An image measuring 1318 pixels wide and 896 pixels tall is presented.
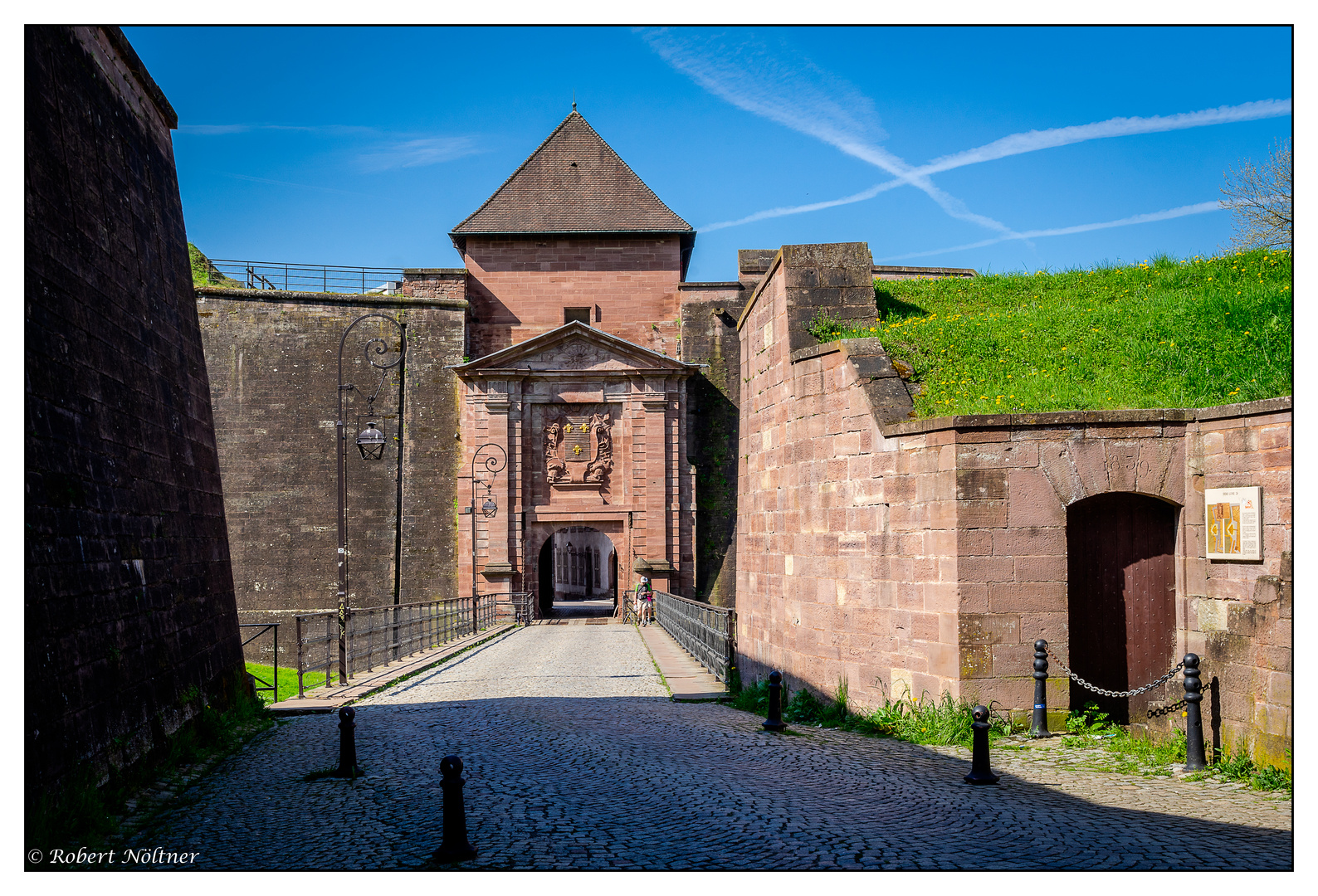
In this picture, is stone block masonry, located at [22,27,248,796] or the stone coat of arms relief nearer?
stone block masonry, located at [22,27,248,796]

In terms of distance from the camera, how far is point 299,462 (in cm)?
3102

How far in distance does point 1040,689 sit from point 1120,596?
1.15 m

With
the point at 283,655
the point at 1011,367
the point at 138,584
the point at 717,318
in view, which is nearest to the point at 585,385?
the point at 717,318

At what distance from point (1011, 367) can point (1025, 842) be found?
6.47 m

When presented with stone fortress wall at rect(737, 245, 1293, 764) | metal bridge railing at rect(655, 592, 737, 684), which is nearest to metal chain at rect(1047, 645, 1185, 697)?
stone fortress wall at rect(737, 245, 1293, 764)

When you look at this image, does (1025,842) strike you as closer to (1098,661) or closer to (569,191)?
(1098,661)

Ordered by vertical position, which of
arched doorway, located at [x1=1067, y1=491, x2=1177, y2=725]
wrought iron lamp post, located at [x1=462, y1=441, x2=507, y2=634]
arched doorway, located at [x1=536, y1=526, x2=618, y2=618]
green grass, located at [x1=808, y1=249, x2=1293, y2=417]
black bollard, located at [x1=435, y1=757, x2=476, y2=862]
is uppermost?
green grass, located at [x1=808, y1=249, x2=1293, y2=417]

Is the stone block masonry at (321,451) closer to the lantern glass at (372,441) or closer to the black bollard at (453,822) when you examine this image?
the lantern glass at (372,441)

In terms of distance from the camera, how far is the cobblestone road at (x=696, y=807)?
5.31 metres

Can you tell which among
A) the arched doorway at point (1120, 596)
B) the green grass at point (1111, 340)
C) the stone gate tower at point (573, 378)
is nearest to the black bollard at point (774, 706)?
the arched doorway at point (1120, 596)

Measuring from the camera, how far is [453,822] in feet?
17.3

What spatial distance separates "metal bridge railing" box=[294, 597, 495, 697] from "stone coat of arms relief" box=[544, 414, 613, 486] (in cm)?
804

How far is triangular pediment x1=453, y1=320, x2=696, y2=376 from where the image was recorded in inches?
1258

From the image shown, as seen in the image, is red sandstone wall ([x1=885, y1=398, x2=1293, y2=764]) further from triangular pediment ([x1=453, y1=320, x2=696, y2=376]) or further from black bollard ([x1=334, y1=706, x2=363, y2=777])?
triangular pediment ([x1=453, y1=320, x2=696, y2=376])
